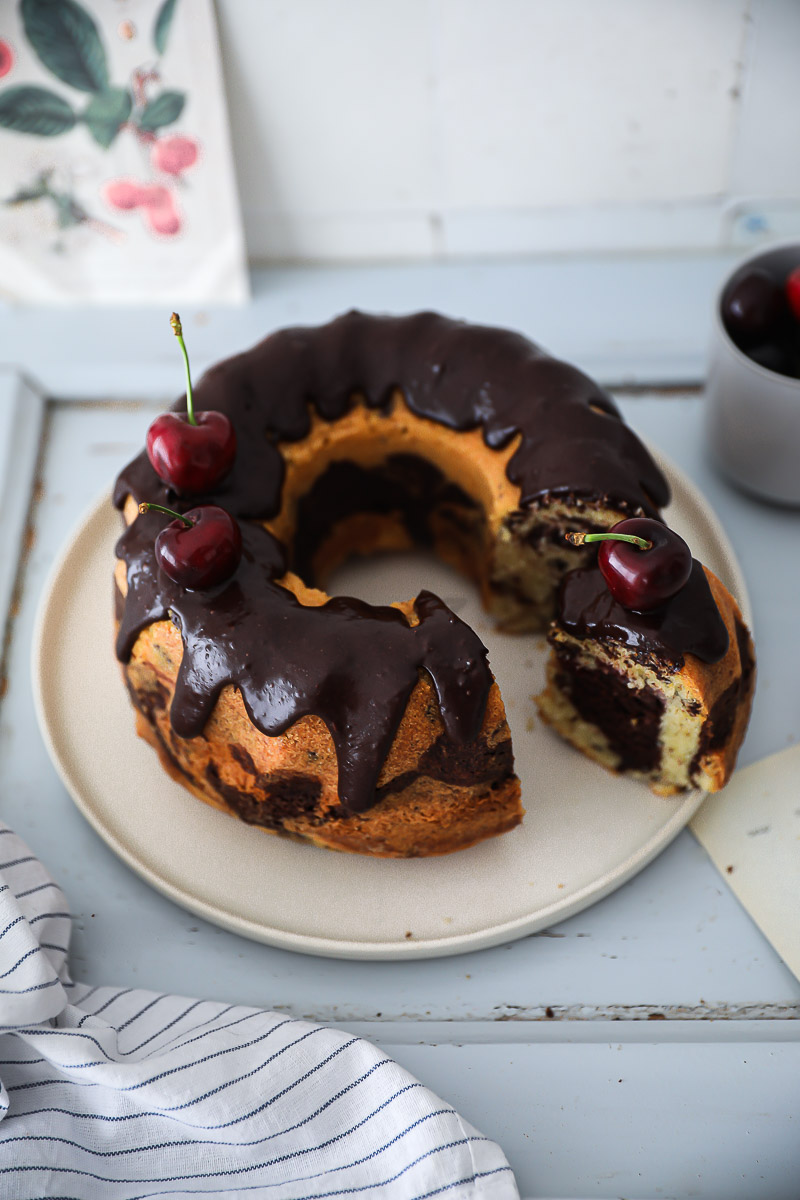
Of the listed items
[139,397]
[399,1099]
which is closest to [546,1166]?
[399,1099]

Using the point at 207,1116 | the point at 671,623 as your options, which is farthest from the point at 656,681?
the point at 207,1116

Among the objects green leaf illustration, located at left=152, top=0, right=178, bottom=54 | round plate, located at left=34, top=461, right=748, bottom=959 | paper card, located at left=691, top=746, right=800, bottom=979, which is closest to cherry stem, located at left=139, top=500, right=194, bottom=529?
round plate, located at left=34, top=461, right=748, bottom=959

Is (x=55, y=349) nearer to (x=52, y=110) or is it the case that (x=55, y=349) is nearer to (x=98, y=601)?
(x=52, y=110)

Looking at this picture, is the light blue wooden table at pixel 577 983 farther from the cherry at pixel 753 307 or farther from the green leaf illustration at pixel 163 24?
the green leaf illustration at pixel 163 24

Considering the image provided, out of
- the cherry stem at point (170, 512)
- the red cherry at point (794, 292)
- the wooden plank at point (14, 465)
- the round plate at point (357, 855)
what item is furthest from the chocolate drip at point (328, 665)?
the red cherry at point (794, 292)

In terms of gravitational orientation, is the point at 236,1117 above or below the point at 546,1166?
above
